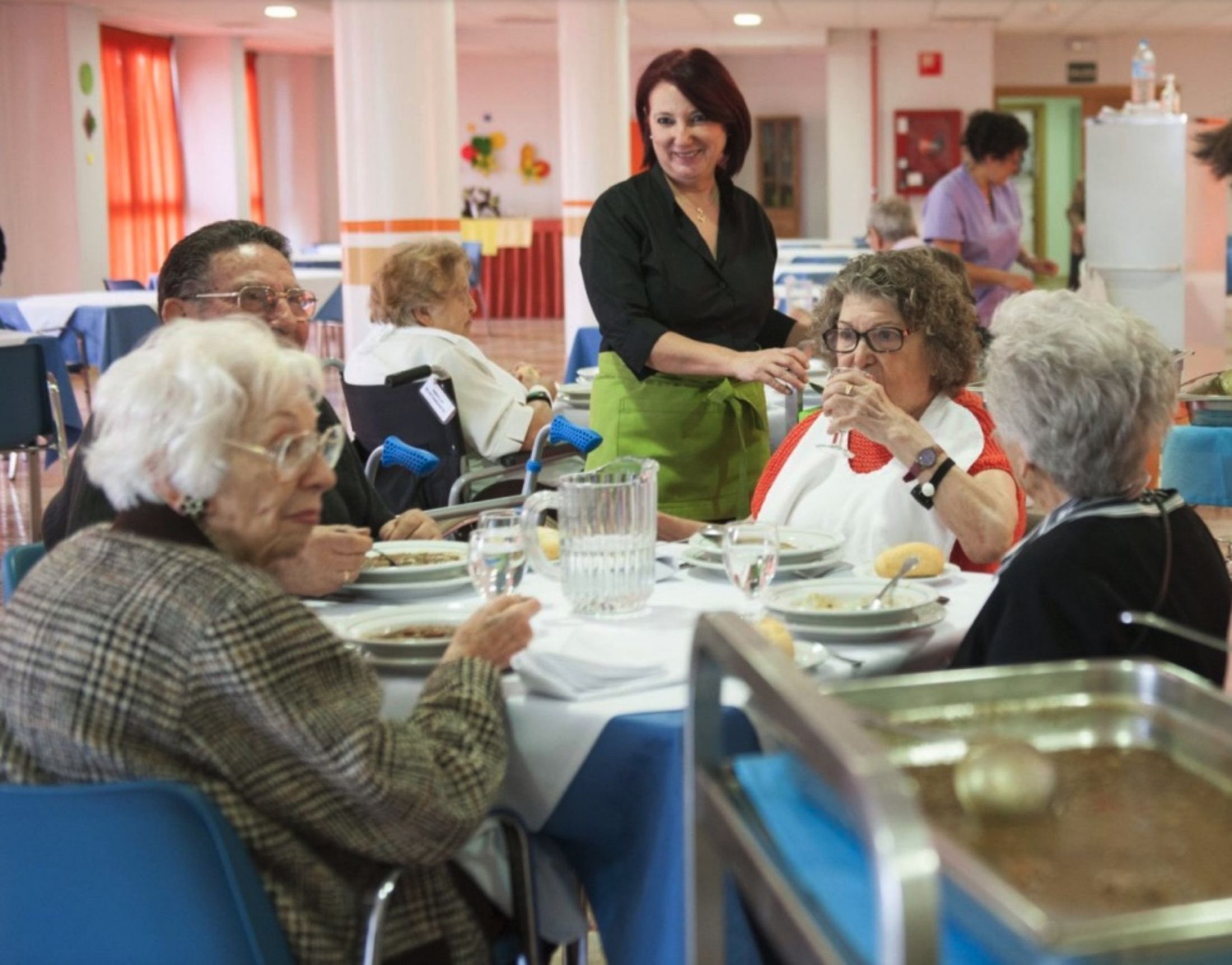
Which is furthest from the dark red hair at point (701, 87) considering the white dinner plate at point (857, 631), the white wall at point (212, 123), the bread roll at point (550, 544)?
the white wall at point (212, 123)

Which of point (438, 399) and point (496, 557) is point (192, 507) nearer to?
point (496, 557)

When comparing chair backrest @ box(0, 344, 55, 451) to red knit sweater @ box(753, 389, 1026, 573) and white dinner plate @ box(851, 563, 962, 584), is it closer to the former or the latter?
red knit sweater @ box(753, 389, 1026, 573)

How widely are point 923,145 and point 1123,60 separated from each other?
3825 mm

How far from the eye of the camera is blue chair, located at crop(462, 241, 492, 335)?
14963 mm

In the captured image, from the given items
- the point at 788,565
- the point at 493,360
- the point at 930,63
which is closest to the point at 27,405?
the point at 788,565

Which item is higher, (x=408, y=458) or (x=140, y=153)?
(x=140, y=153)

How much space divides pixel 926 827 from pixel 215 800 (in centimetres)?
83

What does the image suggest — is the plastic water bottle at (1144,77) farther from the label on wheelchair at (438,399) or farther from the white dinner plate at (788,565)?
the white dinner plate at (788,565)

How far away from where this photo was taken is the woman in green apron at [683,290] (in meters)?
3.51

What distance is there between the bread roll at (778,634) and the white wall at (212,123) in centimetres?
1546

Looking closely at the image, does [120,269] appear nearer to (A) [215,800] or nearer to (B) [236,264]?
(B) [236,264]

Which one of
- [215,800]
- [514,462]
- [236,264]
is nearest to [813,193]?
[514,462]

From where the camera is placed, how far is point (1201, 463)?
12.0 ft

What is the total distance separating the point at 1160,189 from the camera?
7.27 meters
